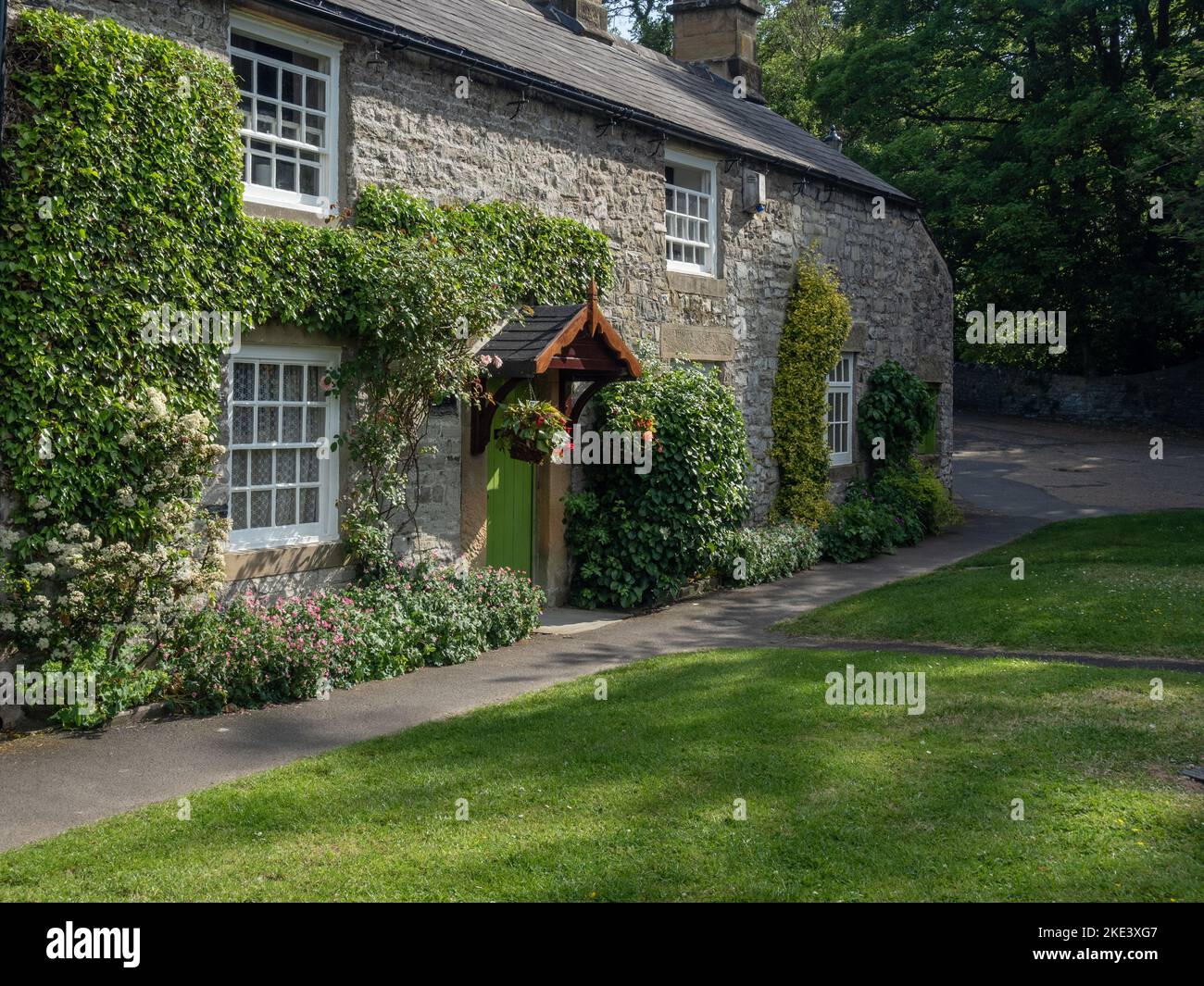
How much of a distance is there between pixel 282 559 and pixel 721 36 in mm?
15088

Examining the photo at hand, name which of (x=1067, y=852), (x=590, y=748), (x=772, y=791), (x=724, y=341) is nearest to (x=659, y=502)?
A: (x=724, y=341)

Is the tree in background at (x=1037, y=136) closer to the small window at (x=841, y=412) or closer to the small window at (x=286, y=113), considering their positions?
the small window at (x=841, y=412)

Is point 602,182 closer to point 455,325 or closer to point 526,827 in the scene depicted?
point 455,325

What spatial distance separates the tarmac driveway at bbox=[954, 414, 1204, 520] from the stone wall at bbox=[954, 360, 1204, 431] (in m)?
0.50

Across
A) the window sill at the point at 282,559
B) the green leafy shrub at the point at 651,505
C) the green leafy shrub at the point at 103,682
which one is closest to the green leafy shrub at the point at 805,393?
the green leafy shrub at the point at 651,505

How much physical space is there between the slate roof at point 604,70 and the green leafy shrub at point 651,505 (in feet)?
11.1

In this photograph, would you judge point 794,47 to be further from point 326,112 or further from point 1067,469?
point 326,112

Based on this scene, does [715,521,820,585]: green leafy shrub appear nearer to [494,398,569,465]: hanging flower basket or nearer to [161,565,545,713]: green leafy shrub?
[494,398,569,465]: hanging flower basket

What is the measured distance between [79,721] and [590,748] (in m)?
3.41

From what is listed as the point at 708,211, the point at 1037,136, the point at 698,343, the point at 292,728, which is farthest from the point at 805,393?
the point at 1037,136

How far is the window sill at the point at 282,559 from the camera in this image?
959 cm

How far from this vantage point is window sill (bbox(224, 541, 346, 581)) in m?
9.59

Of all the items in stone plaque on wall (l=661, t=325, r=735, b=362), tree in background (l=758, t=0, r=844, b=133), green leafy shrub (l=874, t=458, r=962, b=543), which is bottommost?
green leafy shrub (l=874, t=458, r=962, b=543)

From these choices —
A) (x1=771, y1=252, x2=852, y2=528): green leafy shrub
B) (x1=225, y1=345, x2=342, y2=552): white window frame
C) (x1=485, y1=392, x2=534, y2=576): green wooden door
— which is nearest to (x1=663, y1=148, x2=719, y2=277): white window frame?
(x1=771, y1=252, x2=852, y2=528): green leafy shrub
